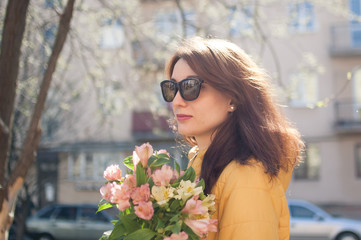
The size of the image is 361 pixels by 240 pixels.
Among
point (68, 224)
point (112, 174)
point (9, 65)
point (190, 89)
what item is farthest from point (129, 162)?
A: point (68, 224)

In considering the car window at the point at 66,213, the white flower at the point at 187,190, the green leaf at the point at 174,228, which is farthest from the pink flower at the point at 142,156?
the car window at the point at 66,213

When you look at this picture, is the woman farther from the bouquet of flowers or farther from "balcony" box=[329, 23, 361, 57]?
"balcony" box=[329, 23, 361, 57]

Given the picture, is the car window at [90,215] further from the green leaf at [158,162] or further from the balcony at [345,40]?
the green leaf at [158,162]

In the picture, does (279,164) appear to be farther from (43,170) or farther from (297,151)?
(43,170)

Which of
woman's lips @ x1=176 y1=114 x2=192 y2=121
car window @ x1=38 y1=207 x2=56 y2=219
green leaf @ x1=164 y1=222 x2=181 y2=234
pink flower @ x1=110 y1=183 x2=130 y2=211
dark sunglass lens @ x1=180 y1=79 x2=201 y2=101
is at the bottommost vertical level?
car window @ x1=38 y1=207 x2=56 y2=219

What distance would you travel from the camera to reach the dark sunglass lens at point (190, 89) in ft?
6.16

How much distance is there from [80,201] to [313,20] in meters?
12.8

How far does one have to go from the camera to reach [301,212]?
12719mm

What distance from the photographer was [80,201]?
20.3 metres

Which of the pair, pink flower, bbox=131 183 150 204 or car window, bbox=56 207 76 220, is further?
car window, bbox=56 207 76 220

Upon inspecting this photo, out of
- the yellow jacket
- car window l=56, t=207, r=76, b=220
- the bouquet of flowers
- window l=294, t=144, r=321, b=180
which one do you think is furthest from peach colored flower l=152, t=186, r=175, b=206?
window l=294, t=144, r=321, b=180

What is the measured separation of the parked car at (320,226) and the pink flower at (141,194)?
11624 mm

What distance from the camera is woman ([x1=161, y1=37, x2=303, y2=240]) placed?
5.34 ft

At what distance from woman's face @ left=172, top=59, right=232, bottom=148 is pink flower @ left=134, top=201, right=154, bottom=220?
0.51m
